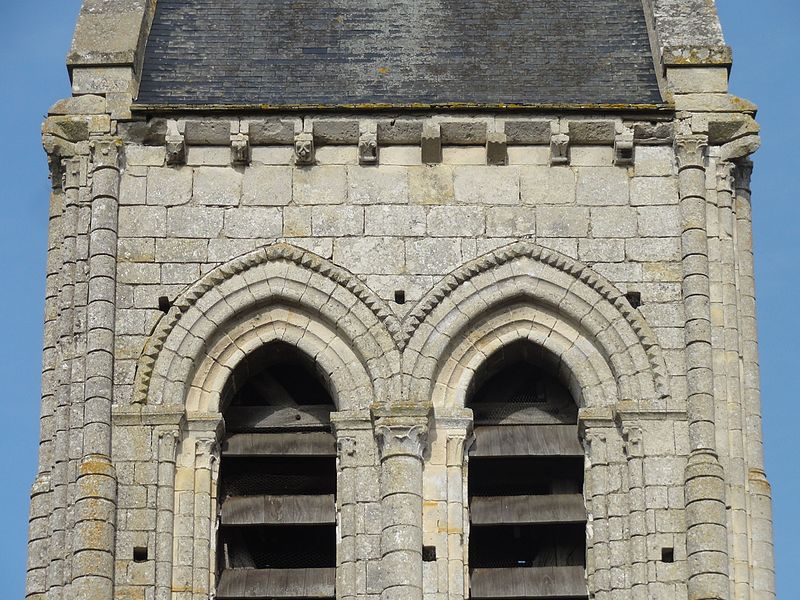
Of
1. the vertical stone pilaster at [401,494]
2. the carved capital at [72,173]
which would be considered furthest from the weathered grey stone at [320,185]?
the vertical stone pilaster at [401,494]

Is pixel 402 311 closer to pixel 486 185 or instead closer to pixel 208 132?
pixel 486 185

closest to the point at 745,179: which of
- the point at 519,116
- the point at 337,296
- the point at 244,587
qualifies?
the point at 519,116

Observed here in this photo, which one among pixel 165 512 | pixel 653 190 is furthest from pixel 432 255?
pixel 165 512

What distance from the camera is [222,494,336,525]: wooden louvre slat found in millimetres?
23406

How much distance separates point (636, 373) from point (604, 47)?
3.49 meters

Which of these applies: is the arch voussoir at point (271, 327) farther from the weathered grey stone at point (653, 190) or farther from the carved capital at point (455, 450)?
the weathered grey stone at point (653, 190)

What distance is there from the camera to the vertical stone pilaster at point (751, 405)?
23000 mm

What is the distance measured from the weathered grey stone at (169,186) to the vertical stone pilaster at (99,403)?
0.29 meters

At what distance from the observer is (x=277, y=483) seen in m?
23.8

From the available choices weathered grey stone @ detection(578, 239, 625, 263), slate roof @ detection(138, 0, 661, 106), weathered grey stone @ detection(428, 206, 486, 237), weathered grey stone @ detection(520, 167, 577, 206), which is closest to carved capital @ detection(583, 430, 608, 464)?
weathered grey stone @ detection(578, 239, 625, 263)

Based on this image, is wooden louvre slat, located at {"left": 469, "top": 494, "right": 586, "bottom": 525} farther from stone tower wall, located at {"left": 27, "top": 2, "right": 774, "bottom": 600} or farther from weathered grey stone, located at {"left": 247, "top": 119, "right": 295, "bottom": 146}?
weathered grey stone, located at {"left": 247, "top": 119, "right": 295, "bottom": 146}

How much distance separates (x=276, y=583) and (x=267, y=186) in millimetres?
3256

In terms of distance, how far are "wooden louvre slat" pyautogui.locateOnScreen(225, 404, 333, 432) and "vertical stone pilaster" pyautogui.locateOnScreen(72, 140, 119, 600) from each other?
3.47ft

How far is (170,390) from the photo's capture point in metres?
23.6
